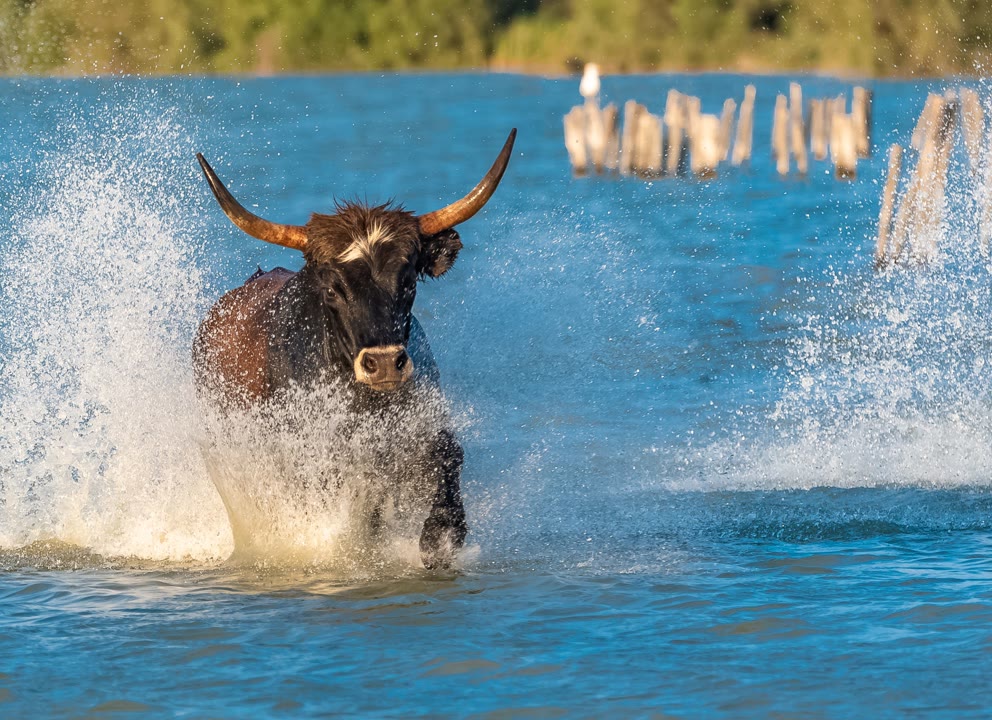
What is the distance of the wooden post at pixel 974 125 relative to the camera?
22625 millimetres

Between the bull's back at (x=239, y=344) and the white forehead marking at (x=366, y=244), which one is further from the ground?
the white forehead marking at (x=366, y=244)

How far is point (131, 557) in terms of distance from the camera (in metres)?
8.84

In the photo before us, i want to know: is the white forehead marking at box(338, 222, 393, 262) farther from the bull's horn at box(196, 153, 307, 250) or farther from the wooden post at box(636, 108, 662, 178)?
the wooden post at box(636, 108, 662, 178)

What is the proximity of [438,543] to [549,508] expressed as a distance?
4.99 ft

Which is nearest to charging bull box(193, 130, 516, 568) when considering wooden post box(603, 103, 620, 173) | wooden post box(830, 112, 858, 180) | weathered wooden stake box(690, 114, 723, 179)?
weathered wooden stake box(690, 114, 723, 179)

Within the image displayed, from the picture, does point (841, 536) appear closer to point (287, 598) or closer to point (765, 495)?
point (765, 495)

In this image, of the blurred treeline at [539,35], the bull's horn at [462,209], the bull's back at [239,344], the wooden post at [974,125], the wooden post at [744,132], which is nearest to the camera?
the bull's horn at [462,209]

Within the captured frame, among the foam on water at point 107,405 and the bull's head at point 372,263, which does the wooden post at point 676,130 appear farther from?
the bull's head at point 372,263

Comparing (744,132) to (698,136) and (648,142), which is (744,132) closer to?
(698,136)

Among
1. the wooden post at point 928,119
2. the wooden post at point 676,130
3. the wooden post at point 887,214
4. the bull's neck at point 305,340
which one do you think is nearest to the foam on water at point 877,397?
the wooden post at point 887,214

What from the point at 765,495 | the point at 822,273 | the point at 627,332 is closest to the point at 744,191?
the point at 822,273

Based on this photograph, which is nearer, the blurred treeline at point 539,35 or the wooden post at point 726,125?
the wooden post at point 726,125

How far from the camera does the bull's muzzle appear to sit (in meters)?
Answer: 7.63

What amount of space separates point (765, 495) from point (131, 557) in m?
3.85
